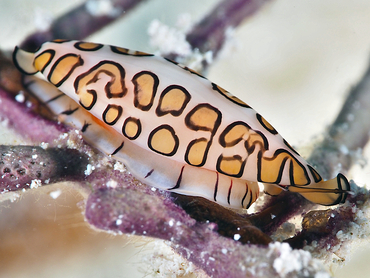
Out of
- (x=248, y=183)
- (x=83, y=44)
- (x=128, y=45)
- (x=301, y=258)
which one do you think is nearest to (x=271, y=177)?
(x=248, y=183)

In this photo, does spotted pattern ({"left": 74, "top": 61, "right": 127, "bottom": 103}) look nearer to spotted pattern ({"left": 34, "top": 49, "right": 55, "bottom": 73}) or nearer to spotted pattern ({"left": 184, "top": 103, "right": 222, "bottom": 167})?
spotted pattern ({"left": 34, "top": 49, "right": 55, "bottom": 73})

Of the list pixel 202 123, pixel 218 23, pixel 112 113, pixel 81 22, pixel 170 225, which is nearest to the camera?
pixel 170 225

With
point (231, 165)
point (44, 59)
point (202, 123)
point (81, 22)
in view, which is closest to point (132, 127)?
point (202, 123)

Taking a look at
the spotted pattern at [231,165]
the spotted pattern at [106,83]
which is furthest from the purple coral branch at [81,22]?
the spotted pattern at [231,165]

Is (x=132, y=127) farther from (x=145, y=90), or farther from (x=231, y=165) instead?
(x=231, y=165)

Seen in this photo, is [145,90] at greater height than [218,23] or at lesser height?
lesser

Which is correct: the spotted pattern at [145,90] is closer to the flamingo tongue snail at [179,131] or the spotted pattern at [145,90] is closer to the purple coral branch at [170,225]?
the flamingo tongue snail at [179,131]

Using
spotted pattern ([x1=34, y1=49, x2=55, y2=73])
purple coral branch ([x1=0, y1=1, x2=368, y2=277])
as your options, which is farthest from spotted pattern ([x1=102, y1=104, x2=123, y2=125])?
spotted pattern ([x1=34, y1=49, x2=55, y2=73])
